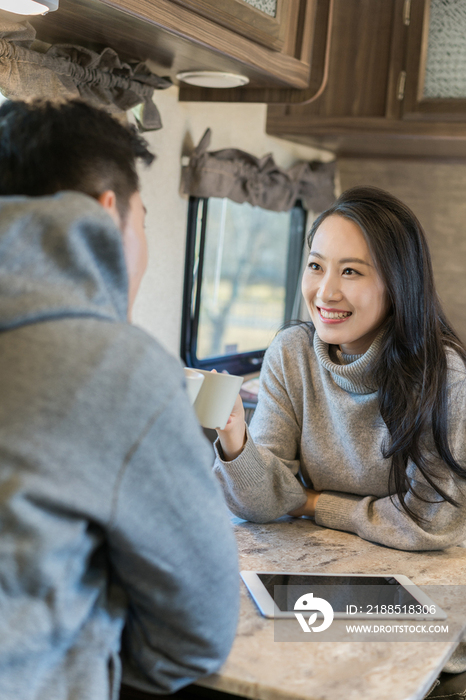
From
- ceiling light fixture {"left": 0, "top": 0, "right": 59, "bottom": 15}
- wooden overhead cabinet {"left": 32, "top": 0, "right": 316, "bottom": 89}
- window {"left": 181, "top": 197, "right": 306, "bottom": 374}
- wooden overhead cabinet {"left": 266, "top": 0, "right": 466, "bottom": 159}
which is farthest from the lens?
window {"left": 181, "top": 197, "right": 306, "bottom": 374}

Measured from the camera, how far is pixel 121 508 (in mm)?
597

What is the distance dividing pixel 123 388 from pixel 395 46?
85.1 inches

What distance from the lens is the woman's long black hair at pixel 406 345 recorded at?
1263 mm

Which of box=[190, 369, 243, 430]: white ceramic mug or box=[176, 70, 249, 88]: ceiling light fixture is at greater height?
box=[176, 70, 249, 88]: ceiling light fixture

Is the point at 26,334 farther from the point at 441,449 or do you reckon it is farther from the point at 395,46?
the point at 395,46

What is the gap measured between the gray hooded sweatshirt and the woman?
56 centimetres

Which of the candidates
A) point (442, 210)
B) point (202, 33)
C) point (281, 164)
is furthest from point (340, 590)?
point (442, 210)

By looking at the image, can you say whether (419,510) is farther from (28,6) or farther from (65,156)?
(28,6)

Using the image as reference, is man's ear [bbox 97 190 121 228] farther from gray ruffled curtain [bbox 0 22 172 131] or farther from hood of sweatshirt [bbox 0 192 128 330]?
gray ruffled curtain [bbox 0 22 172 131]

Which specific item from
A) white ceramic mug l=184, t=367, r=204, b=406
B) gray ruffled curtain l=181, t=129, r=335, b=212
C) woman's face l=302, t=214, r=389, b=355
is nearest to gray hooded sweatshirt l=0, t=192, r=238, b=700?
Result: white ceramic mug l=184, t=367, r=204, b=406

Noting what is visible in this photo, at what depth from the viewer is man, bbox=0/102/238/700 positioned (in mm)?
Result: 572

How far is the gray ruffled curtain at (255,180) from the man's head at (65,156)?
147cm

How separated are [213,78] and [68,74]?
318mm

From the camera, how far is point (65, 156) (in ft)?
2.41
